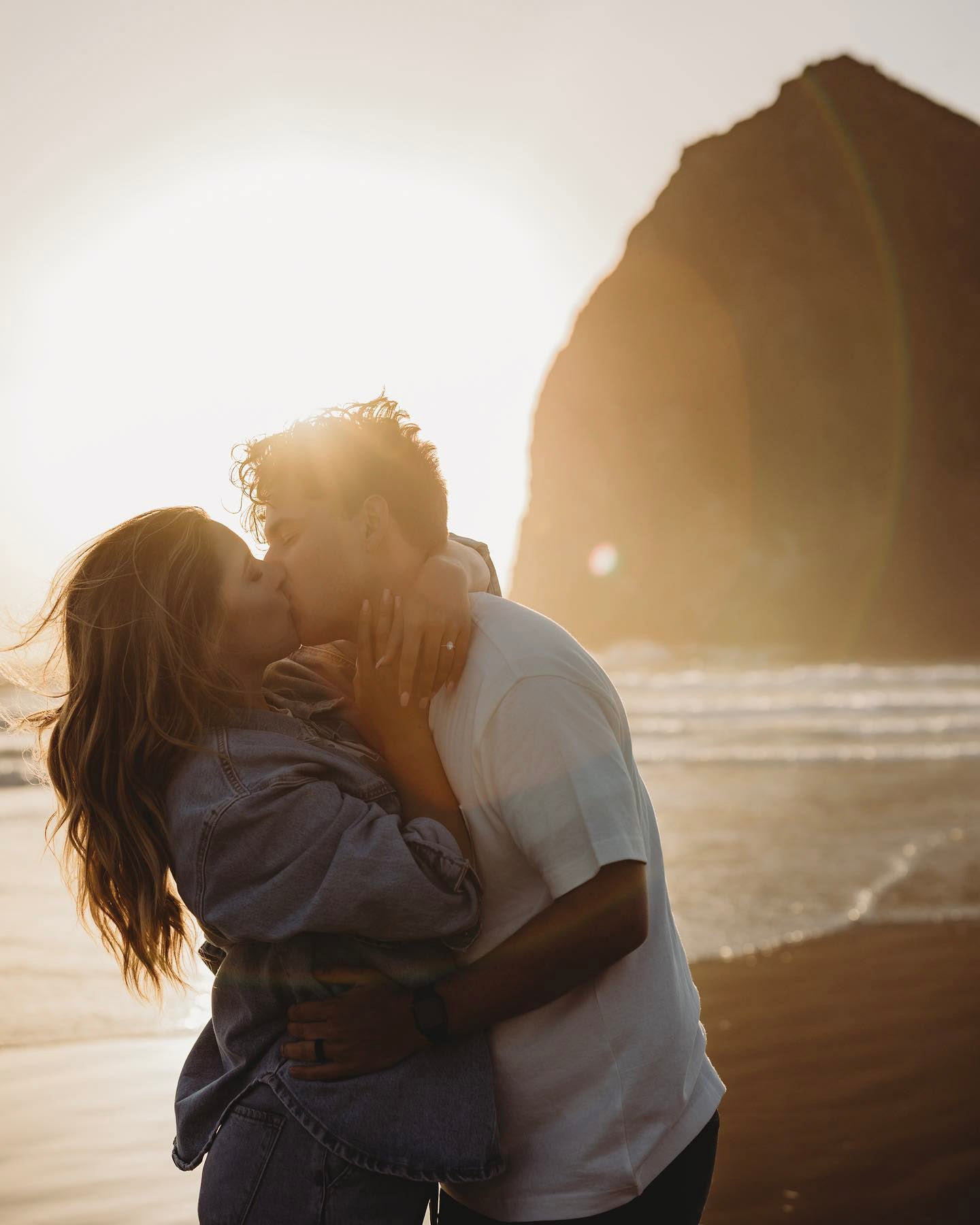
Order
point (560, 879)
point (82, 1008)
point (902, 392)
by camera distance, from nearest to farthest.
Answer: point (560, 879)
point (82, 1008)
point (902, 392)

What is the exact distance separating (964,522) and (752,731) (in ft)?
163

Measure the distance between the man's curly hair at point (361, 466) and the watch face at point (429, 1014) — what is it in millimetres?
914

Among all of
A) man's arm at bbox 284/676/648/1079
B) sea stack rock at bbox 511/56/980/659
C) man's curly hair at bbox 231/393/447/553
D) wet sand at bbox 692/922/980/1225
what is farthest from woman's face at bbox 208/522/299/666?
sea stack rock at bbox 511/56/980/659

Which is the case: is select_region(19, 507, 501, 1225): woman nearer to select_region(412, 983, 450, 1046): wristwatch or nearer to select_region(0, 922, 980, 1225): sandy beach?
select_region(412, 983, 450, 1046): wristwatch

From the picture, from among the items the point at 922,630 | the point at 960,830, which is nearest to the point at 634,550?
the point at 922,630

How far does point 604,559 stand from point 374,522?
2607 inches

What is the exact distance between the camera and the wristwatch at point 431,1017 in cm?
169

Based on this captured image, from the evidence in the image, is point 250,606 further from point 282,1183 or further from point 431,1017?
point 282,1183

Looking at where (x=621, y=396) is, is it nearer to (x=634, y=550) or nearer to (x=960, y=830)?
(x=634, y=550)

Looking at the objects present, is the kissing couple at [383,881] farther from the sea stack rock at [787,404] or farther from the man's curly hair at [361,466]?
the sea stack rock at [787,404]

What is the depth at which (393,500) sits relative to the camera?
6.82 feet

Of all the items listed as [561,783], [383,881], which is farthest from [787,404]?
[383,881]

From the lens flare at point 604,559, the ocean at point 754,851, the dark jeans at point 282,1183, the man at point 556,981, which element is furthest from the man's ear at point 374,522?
the lens flare at point 604,559

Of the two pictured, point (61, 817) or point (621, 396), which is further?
point (621, 396)
